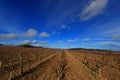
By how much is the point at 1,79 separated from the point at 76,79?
307 inches

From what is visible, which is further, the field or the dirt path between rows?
the field

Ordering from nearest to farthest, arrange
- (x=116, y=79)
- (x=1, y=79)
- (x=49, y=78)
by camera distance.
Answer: (x=1, y=79) < (x=49, y=78) < (x=116, y=79)

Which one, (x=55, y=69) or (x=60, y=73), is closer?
(x=60, y=73)

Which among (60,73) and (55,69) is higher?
(55,69)

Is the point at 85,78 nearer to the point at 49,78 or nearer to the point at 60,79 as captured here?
the point at 60,79

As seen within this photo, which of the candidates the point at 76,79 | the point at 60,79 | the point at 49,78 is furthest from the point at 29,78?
the point at 76,79

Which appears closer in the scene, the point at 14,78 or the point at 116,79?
the point at 14,78

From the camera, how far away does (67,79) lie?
13.5 meters

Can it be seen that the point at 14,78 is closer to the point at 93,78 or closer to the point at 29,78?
the point at 29,78

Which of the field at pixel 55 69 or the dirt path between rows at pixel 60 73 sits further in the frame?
the field at pixel 55 69

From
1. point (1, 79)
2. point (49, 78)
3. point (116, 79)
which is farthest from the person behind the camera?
point (116, 79)

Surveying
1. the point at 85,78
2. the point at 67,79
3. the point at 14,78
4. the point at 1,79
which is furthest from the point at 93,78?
the point at 1,79

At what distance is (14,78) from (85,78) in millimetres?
7636

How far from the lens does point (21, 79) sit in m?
13.2
